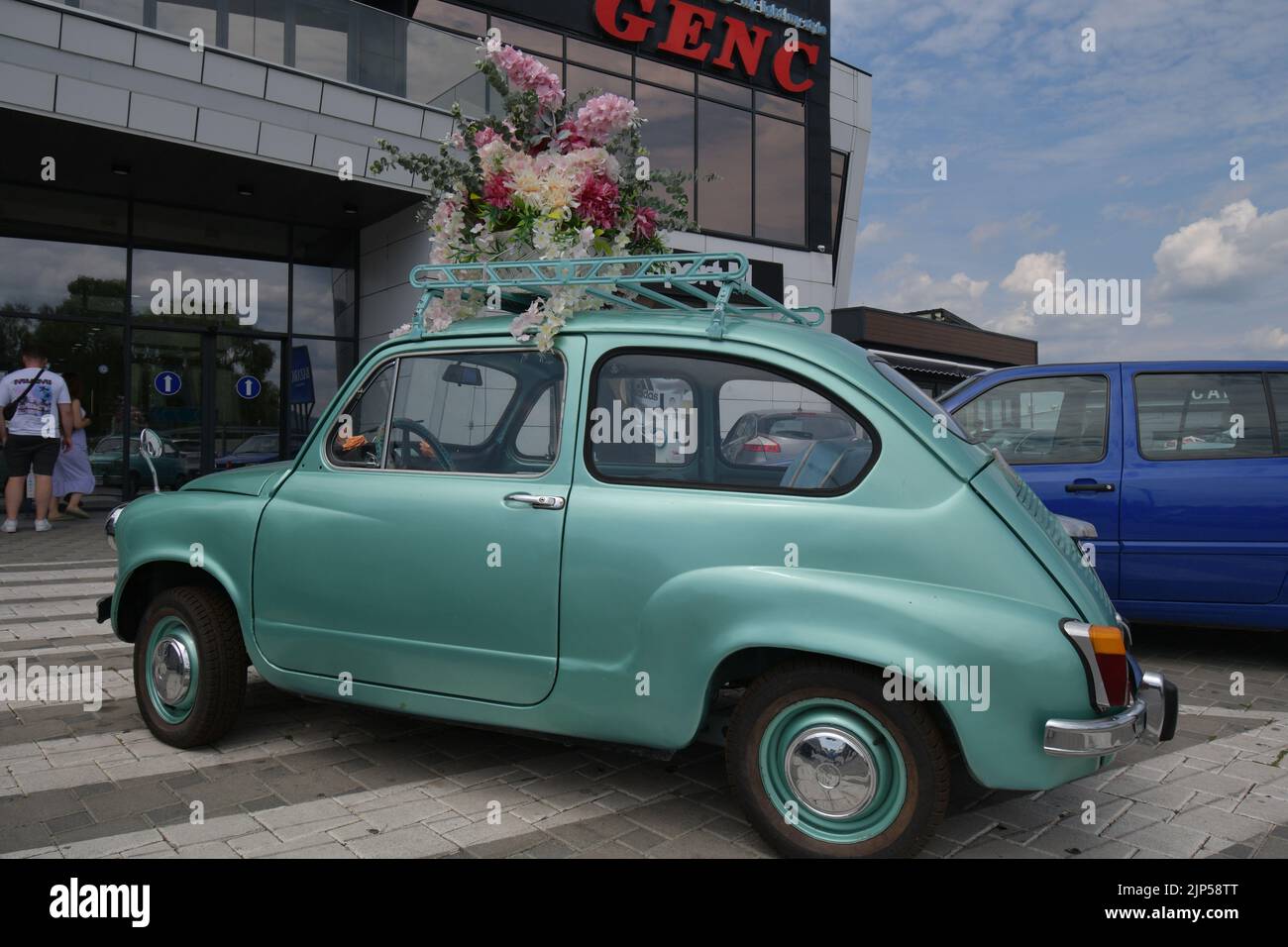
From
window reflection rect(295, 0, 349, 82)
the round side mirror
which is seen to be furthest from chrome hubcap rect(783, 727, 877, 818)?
window reflection rect(295, 0, 349, 82)

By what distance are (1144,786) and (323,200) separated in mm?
12587

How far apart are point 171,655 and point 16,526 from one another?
8705mm

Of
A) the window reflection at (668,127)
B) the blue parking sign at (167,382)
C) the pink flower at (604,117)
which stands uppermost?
the window reflection at (668,127)

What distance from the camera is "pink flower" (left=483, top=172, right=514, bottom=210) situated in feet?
12.0

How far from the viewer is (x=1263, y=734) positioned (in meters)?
4.10

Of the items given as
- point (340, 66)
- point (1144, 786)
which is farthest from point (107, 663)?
point (340, 66)

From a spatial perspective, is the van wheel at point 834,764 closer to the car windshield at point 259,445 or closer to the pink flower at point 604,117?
the pink flower at point 604,117

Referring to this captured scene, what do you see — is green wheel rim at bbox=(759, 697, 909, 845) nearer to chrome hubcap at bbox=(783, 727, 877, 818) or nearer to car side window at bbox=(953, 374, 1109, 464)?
chrome hubcap at bbox=(783, 727, 877, 818)

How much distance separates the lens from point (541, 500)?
303 centimetres

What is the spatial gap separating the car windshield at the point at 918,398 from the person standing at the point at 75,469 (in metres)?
11.0

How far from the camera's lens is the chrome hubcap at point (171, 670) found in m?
3.69

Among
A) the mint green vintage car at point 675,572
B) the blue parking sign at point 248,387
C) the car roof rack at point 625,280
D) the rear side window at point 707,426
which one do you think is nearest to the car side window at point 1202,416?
the car roof rack at point 625,280

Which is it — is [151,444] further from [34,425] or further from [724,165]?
[724,165]

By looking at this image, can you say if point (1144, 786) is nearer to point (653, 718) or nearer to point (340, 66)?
point (653, 718)
